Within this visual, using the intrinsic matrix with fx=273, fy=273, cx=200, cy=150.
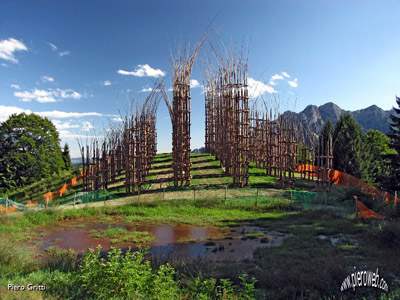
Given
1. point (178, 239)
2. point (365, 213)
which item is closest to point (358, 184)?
point (365, 213)

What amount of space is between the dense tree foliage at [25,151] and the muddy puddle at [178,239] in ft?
61.6

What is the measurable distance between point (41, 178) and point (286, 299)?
29.4 meters

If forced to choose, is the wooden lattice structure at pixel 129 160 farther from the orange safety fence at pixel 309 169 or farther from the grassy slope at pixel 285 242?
the orange safety fence at pixel 309 169

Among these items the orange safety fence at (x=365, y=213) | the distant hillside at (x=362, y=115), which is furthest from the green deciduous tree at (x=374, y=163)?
the distant hillside at (x=362, y=115)

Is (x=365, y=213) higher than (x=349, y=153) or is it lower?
lower

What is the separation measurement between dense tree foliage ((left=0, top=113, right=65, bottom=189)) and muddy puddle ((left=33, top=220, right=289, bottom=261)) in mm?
18767

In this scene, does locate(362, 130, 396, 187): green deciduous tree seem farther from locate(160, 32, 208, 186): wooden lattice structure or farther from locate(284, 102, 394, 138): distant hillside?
locate(284, 102, 394, 138): distant hillside

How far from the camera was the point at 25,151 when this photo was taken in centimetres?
2817

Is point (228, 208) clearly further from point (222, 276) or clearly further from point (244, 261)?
point (222, 276)

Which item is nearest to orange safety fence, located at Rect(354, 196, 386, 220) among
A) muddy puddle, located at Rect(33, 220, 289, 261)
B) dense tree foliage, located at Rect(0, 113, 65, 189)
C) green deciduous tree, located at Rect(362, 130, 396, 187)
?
muddy puddle, located at Rect(33, 220, 289, 261)

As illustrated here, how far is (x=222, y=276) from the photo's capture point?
6.08m

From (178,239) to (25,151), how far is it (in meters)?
25.2

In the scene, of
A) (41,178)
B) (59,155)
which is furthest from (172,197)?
(59,155)

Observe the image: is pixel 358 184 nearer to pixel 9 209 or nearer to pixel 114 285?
pixel 114 285
